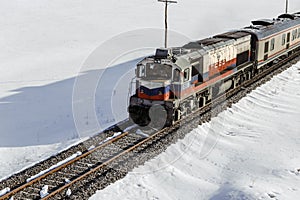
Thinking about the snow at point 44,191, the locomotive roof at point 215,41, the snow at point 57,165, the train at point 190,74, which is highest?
the locomotive roof at point 215,41

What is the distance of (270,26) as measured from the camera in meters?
29.5

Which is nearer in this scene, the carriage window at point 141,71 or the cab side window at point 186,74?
the cab side window at point 186,74

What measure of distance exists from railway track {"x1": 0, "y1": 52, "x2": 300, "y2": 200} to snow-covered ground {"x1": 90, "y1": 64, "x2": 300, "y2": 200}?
1.36ft

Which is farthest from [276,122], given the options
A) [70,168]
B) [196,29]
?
[196,29]

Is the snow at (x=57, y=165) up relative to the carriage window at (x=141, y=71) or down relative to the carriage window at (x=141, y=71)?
down

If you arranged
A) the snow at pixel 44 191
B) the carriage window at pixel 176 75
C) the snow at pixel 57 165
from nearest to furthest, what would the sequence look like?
the snow at pixel 44 191
the snow at pixel 57 165
the carriage window at pixel 176 75

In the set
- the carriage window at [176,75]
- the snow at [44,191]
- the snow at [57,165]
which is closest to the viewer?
the snow at [44,191]

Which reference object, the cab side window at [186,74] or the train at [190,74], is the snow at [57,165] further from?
the cab side window at [186,74]

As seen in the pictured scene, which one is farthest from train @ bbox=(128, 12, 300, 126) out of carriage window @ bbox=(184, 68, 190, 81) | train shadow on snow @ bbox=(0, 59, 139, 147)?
train shadow on snow @ bbox=(0, 59, 139, 147)

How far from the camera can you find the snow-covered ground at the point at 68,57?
19109 mm

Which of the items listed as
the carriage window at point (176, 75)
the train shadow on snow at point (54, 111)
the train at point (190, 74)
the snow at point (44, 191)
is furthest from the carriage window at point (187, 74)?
the snow at point (44, 191)

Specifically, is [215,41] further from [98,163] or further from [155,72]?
[98,163]

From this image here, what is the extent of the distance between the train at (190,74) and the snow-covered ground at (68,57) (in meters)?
2.70

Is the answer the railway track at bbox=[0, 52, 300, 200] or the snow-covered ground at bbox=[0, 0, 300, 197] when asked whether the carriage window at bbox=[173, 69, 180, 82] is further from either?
the snow-covered ground at bbox=[0, 0, 300, 197]
